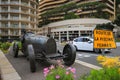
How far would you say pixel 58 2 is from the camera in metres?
100

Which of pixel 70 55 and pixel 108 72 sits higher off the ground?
pixel 108 72

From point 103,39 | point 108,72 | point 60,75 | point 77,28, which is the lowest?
point 60,75

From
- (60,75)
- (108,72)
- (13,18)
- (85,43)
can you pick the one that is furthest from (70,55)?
(13,18)

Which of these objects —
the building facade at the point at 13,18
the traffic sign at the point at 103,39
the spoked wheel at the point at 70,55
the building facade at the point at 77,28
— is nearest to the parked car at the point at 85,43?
the spoked wheel at the point at 70,55

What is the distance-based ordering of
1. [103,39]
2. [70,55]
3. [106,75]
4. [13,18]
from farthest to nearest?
1. [13,18]
2. [70,55]
3. [103,39]
4. [106,75]

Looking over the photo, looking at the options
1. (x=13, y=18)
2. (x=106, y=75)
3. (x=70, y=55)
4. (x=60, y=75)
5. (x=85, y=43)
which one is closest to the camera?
(x=106, y=75)

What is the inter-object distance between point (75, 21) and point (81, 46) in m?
49.1

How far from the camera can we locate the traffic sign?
6613 mm

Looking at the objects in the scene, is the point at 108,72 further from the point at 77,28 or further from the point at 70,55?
the point at 77,28

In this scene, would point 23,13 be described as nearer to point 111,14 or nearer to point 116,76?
point 111,14

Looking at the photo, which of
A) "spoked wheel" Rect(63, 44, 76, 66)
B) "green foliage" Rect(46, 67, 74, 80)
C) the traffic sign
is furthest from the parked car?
"green foliage" Rect(46, 67, 74, 80)

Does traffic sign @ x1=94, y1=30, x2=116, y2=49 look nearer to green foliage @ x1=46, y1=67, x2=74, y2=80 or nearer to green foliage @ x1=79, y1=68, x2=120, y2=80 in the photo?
green foliage @ x1=46, y1=67, x2=74, y2=80

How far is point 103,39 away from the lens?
267 inches

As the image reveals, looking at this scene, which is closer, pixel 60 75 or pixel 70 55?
pixel 60 75
